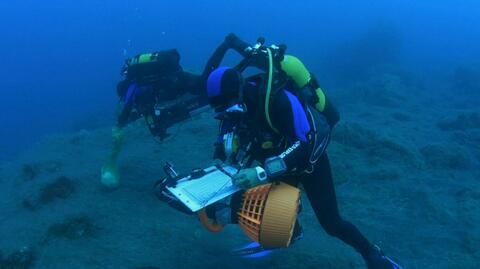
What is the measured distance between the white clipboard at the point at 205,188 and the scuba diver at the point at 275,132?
0.12m

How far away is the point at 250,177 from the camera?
139 inches

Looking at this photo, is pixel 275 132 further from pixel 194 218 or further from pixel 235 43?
pixel 194 218

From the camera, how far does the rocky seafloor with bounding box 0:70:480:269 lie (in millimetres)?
4906

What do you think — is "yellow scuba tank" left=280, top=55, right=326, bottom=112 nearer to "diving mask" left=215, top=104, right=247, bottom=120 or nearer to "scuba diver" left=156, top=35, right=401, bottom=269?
"scuba diver" left=156, top=35, right=401, bottom=269

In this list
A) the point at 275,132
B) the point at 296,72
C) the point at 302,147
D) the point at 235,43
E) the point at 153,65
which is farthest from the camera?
the point at 153,65

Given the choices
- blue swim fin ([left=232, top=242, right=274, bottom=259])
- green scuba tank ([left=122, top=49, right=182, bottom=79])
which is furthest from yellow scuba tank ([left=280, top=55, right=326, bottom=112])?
green scuba tank ([left=122, top=49, right=182, bottom=79])

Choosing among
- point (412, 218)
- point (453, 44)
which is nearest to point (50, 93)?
point (412, 218)

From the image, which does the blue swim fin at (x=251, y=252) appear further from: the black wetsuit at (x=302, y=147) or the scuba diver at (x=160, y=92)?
the scuba diver at (x=160, y=92)

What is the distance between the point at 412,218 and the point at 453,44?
33020mm

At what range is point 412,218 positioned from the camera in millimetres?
5961

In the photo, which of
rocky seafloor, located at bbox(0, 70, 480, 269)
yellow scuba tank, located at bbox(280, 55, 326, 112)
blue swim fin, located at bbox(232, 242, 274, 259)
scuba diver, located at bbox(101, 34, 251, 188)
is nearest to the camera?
yellow scuba tank, located at bbox(280, 55, 326, 112)

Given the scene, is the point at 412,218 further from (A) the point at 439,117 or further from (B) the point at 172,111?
(A) the point at 439,117

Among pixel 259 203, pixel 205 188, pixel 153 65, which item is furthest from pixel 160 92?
pixel 259 203

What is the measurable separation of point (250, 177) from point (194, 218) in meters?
2.48
